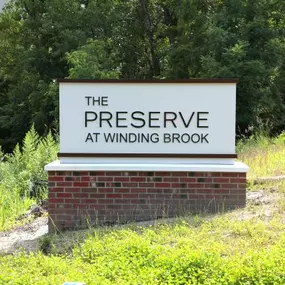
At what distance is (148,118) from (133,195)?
3.47 ft

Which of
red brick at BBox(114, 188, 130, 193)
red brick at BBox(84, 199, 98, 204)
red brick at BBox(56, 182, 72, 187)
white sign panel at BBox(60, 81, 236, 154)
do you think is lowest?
red brick at BBox(84, 199, 98, 204)

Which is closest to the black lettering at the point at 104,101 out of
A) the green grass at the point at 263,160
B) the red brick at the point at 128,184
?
the red brick at the point at 128,184

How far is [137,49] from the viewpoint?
2444 cm

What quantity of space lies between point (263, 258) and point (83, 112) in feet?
10.7

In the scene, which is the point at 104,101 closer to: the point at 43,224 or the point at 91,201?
the point at 91,201

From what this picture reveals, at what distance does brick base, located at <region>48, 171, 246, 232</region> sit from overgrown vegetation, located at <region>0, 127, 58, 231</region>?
1396mm

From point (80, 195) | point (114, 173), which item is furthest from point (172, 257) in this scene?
point (80, 195)

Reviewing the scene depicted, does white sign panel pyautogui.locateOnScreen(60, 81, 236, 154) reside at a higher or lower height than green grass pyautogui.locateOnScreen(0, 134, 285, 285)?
higher

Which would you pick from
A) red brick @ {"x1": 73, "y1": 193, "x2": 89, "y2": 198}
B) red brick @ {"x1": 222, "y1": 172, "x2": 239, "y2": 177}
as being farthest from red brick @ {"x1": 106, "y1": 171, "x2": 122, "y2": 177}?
red brick @ {"x1": 222, "y1": 172, "x2": 239, "y2": 177}

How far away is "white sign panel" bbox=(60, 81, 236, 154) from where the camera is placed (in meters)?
6.41

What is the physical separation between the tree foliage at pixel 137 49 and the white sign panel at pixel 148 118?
8.94 metres

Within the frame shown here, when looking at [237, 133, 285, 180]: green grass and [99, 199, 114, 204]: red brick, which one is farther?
[237, 133, 285, 180]: green grass

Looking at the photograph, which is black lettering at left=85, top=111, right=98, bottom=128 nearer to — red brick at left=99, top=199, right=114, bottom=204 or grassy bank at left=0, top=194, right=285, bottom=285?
red brick at left=99, top=199, right=114, bottom=204

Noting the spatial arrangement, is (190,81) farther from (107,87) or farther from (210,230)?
(210,230)
